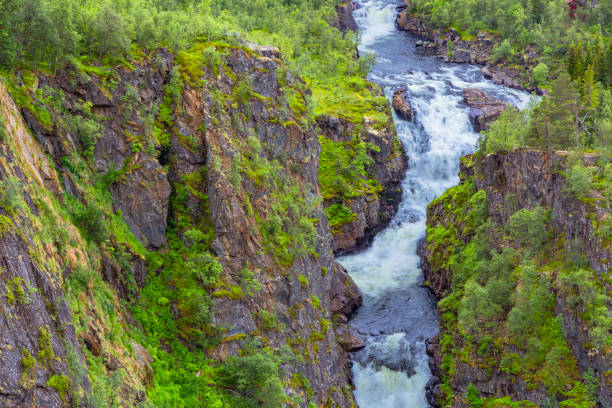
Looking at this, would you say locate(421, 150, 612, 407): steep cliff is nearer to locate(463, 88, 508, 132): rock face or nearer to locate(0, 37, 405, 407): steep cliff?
locate(0, 37, 405, 407): steep cliff

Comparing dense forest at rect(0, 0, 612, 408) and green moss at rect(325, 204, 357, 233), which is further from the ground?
dense forest at rect(0, 0, 612, 408)

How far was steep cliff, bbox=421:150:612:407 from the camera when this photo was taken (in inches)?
1626

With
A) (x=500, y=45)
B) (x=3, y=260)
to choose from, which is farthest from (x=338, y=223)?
(x=500, y=45)

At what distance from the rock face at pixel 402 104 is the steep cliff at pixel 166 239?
127 feet

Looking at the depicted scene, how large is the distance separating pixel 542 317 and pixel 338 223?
32685mm

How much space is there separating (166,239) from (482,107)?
6874cm

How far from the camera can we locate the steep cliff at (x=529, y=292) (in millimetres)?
41312

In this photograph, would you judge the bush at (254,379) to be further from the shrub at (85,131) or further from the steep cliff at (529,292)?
the steep cliff at (529,292)

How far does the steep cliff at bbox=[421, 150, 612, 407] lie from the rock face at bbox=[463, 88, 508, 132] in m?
29.1

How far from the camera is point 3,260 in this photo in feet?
74.5

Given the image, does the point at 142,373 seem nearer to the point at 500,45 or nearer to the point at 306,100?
the point at 306,100

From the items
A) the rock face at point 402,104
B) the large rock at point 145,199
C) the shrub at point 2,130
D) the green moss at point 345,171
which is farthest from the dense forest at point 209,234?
the rock face at point 402,104

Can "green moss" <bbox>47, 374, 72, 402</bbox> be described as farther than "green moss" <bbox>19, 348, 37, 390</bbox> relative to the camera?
Yes

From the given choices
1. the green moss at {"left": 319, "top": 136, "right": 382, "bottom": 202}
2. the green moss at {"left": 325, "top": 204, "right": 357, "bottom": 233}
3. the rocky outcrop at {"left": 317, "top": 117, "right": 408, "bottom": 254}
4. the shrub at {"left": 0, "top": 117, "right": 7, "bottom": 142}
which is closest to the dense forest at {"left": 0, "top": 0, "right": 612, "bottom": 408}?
the shrub at {"left": 0, "top": 117, "right": 7, "bottom": 142}
